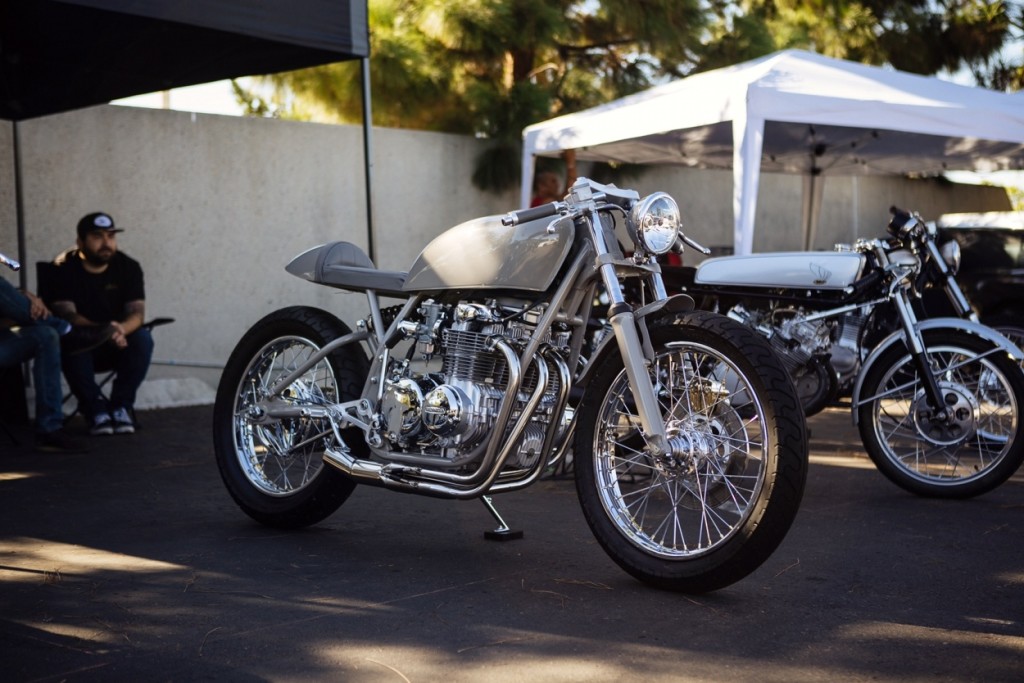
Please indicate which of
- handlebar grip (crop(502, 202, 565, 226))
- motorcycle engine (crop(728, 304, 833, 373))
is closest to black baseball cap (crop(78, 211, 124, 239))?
motorcycle engine (crop(728, 304, 833, 373))

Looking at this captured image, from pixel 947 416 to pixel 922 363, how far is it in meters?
0.26

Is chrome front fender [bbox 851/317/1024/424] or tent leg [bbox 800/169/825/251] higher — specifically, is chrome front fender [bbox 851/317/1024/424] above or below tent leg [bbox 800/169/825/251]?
below

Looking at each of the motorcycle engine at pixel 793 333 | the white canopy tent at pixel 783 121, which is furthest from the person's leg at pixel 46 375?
the white canopy tent at pixel 783 121

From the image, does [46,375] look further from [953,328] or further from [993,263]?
[993,263]

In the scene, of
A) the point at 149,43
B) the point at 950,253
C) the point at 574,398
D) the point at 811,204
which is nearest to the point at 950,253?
the point at 950,253

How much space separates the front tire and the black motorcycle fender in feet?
3.26

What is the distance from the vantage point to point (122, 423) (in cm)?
721

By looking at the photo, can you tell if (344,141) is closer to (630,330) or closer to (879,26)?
(630,330)

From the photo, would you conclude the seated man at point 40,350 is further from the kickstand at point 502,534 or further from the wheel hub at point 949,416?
the wheel hub at point 949,416

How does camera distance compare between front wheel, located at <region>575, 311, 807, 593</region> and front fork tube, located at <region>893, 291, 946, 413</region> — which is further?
front fork tube, located at <region>893, 291, 946, 413</region>

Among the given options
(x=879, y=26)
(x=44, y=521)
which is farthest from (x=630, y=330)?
(x=879, y=26)

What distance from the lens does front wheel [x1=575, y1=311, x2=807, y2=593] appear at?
3432 mm

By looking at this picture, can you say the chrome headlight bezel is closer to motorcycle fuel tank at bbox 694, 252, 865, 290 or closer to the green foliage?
motorcycle fuel tank at bbox 694, 252, 865, 290

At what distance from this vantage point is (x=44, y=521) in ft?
15.5
